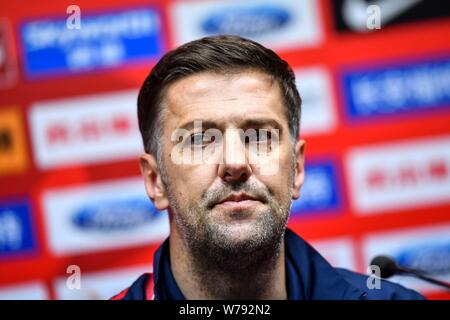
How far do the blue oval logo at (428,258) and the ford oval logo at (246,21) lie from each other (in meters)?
0.88

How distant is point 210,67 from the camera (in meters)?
1.13

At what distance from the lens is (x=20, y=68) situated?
2.05 m

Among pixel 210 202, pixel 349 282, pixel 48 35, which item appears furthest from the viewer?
pixel 48 35

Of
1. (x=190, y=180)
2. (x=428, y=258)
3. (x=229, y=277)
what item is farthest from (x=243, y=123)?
(x=428, y=258)

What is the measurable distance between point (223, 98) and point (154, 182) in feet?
0.74

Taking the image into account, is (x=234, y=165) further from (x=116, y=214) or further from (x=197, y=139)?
(x=116, y=214)

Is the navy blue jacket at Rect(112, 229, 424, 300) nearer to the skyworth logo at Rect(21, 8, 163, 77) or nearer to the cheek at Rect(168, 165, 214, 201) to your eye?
the cheek at Rect(168, 165, 214, 201)

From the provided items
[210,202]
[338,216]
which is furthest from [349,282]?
[338,216]

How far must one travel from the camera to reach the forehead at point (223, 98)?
3.63 feet

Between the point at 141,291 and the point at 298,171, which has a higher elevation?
the point at 298,171

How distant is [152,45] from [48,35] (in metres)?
0.34

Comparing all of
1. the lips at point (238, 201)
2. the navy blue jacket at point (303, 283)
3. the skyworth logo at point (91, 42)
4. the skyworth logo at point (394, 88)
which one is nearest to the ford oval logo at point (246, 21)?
the skyworth logo at point (91, 42)

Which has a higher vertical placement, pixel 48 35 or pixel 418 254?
pixel 48 35
